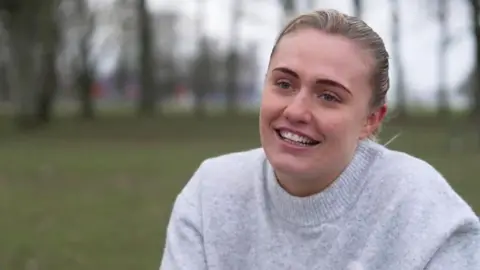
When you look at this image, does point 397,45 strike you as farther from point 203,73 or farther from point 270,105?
point 270,105

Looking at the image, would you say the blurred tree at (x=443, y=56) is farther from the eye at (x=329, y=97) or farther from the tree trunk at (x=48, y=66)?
the eye at (x=329, y=97)

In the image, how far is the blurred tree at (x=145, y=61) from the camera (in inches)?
1240

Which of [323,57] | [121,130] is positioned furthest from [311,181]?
[121,130]

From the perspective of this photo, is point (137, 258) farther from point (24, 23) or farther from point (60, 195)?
point (24, 23)

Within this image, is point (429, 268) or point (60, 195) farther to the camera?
point (60, 195)

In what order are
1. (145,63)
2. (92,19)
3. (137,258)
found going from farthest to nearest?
(92,19)
(145,63)
(137,258)

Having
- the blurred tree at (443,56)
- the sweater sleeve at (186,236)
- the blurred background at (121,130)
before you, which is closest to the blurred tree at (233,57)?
the blurred background at (121,130)

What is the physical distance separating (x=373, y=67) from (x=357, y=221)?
0.36m

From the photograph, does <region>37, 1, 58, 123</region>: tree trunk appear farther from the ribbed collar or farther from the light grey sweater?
the ribbed collar

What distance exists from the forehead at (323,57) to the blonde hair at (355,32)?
0.02 metres

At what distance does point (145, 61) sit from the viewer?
31703 millimetres

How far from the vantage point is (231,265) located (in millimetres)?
1984

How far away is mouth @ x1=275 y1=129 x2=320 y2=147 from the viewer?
179 centimetres

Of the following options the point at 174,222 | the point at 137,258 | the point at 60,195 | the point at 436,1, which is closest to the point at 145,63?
the point at 436,1
